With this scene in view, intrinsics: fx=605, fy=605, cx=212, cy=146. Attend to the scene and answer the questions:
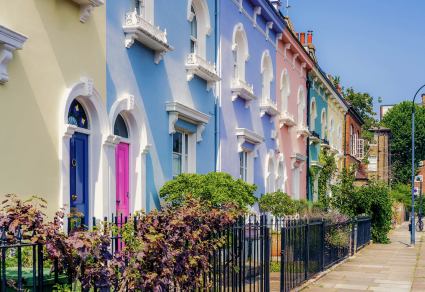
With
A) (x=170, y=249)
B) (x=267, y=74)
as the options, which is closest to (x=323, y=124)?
(x=267, y=74)

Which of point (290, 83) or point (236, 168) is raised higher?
point (290, 83)

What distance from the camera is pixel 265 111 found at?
19812mm

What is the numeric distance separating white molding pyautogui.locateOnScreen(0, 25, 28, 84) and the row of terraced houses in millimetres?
14

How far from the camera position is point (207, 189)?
1145 cm

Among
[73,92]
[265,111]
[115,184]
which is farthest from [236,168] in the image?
[73,92]

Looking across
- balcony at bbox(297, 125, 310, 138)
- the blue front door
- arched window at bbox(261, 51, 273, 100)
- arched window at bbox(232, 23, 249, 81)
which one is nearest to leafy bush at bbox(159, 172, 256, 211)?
the blue front door

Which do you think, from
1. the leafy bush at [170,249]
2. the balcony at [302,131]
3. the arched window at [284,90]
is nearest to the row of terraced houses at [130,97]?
the arched window at [284,90]

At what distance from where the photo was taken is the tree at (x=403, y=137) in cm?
6838

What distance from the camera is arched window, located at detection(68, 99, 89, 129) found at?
9.30 metres

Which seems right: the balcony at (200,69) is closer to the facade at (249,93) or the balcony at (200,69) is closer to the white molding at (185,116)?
the white molding at (185,116)

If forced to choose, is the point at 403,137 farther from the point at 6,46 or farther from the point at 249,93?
the point at 6,46

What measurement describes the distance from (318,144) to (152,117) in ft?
60.3

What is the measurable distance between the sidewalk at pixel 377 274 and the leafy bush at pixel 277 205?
209cm

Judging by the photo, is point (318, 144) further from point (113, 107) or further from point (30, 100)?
point (30, 100)
